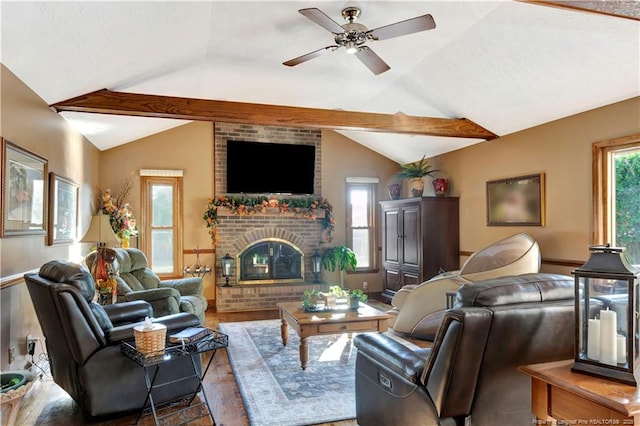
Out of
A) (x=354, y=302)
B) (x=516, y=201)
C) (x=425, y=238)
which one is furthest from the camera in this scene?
(x=425, y=238)

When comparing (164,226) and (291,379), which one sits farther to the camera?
(164,226)

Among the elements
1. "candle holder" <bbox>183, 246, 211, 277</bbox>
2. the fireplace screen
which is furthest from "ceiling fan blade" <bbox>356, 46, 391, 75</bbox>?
"candle holder" <bbox>183, 246, 211, 277</bbox>

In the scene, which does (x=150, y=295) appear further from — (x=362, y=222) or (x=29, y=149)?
(x=362, y=222)

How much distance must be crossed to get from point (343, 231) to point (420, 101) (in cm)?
294

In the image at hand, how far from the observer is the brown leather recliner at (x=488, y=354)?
71.3 inches

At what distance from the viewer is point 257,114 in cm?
476

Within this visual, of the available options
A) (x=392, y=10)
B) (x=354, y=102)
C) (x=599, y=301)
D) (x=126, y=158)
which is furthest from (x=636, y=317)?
(x=126, y=158)

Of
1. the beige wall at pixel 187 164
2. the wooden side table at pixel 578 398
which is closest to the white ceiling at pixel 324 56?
the beige wall at pixel 187 164

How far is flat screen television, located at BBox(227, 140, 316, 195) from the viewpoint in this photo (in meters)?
6.77

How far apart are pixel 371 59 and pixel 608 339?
2.67 m

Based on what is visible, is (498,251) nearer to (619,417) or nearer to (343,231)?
(343,231)

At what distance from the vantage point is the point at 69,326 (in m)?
2.59

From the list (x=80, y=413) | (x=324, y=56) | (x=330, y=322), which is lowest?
(x=80, y=413)

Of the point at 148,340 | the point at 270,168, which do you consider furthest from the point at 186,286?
the point at 270,168
